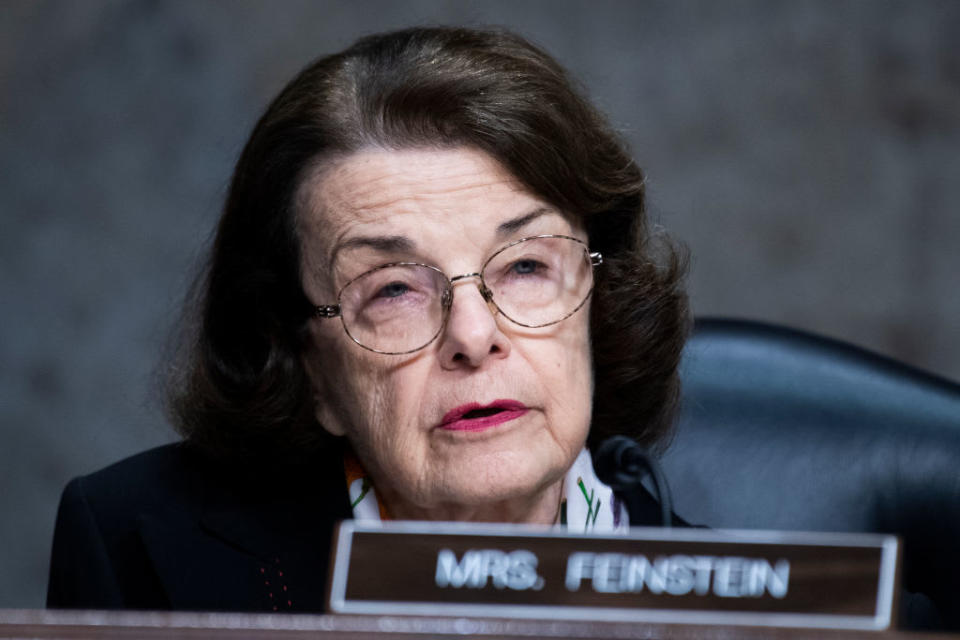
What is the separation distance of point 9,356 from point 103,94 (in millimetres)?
591

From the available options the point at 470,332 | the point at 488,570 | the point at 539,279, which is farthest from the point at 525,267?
the point at 488,570

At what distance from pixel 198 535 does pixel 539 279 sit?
1.65 ft

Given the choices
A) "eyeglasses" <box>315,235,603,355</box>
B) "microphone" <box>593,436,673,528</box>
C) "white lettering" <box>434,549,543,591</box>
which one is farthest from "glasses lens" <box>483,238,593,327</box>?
"white lettering" <box>434,549,543,591</box>

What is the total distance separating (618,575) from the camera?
2.94 ft

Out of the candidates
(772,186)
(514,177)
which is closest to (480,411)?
(514,177)

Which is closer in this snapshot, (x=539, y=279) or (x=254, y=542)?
(x=539, y=279)

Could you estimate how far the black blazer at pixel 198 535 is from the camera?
4.86 ft

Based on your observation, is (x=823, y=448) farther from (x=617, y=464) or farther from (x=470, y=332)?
(x=470, y=332)

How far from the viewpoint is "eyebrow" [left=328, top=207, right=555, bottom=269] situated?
1.36 metres

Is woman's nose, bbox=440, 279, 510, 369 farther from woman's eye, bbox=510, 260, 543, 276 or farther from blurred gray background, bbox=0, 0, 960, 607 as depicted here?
blurred gray background, bbox=0, 0, 960, 607

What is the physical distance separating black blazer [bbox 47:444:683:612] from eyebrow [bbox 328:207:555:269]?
0.33 m

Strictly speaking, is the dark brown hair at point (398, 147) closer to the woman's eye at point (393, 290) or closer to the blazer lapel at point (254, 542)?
the blazer lapel at point (254, 542)

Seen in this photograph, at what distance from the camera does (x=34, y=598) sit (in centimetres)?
280

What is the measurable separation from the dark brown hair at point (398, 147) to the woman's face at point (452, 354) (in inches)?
1.5
